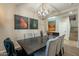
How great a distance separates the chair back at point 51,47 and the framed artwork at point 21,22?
0.53 meters

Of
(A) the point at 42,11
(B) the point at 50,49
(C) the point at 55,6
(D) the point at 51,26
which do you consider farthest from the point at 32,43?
(C) the point at 55,6

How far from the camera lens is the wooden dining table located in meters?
1.72

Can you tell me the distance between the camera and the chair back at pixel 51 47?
1756 mm

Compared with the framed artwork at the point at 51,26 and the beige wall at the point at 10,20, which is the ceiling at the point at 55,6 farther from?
the framed artwork at the point at 51,26

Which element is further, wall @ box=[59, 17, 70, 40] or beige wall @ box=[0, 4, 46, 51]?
wall @ box=[59, 17, 70, 40]

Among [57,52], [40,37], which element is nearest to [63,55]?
[57,52]

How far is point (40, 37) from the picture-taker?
192 centimetres

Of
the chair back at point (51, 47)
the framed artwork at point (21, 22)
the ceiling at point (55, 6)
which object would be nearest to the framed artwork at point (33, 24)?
the framed artwork at point (21, 22)

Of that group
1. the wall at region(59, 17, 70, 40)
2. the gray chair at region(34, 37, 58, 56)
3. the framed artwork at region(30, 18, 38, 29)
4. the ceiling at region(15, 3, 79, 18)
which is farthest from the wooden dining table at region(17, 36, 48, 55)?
the ceiling at region(15, 3, 79, 18)

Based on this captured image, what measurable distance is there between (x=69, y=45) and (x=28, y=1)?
1.13m

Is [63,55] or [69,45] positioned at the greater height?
[69,45]

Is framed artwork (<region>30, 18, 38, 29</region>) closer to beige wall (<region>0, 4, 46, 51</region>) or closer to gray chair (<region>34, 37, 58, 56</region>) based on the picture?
beige wall (<region>0, 4, 46, 51</region>)

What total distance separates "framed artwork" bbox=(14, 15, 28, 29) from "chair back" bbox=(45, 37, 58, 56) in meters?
0.53

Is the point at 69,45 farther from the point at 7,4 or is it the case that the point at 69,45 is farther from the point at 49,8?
the point at 7,4
